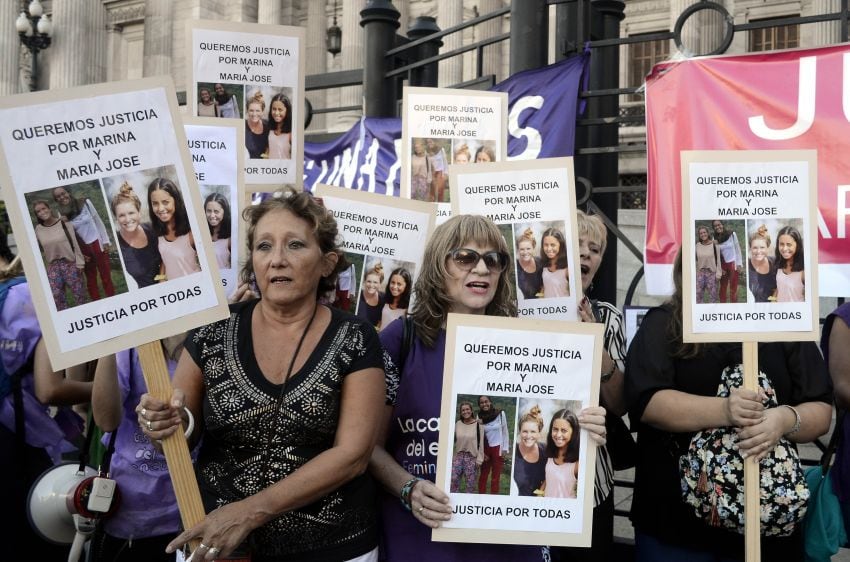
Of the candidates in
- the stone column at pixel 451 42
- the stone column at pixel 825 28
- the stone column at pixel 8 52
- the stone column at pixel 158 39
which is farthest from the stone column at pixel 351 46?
the stone column at pixel 825 28

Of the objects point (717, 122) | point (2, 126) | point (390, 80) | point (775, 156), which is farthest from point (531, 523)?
point (390, 80)

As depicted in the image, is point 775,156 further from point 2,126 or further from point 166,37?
point 166,37

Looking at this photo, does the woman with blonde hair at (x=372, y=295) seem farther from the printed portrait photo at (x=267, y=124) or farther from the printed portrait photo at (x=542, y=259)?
the printed portrait photo at (x=267, y=124)

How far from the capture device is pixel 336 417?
273 cm

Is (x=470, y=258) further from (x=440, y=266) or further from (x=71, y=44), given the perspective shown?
(x=71, y=44)

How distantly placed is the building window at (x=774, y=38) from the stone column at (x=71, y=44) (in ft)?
71.1

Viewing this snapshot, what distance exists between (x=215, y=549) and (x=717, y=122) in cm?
358

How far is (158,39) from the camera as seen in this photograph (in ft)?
113

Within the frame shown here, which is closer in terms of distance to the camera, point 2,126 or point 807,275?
point 2,126

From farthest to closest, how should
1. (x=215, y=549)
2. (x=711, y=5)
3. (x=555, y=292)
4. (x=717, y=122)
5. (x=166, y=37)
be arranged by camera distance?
(x=166, y=37), (x=717, y=122), (x=711, y=5), (x=555, y=292), (x=215, y=549)

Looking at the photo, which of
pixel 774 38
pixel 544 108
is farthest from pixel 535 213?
pixel 774 38

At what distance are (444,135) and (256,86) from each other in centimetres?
91

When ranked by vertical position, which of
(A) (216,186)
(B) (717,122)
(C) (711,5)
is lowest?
(A) (216,186)

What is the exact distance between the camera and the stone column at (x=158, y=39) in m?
34.2
